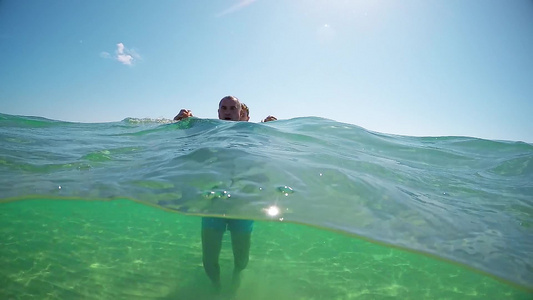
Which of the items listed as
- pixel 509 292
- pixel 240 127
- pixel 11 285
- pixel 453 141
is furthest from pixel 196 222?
pixel 453 141

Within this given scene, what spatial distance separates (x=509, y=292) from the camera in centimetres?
629

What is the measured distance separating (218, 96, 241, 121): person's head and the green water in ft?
12.9

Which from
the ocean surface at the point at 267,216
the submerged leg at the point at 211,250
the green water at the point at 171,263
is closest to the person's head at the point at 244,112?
the ocean surface at the point at 267,216

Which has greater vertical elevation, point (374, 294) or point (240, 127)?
point (240, 127)

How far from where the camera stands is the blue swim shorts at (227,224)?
5020mm

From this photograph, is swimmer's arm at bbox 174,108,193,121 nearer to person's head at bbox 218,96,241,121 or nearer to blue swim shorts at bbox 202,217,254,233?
person's head at bbox 218,96,241,121

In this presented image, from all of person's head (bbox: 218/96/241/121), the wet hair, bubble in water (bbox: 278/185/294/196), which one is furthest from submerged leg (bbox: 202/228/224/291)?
the wet hair

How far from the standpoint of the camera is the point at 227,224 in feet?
16.9

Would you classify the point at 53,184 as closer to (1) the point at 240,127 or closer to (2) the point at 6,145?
(2) the point at 6,145

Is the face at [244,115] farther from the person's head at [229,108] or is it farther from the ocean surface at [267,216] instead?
the ocean surface at [267,216]

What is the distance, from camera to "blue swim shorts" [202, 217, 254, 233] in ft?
16.5

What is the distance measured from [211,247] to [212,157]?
2120mm

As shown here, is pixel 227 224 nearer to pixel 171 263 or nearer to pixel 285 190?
pixel 285 190

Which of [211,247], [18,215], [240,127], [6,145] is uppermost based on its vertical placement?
[240,127]
